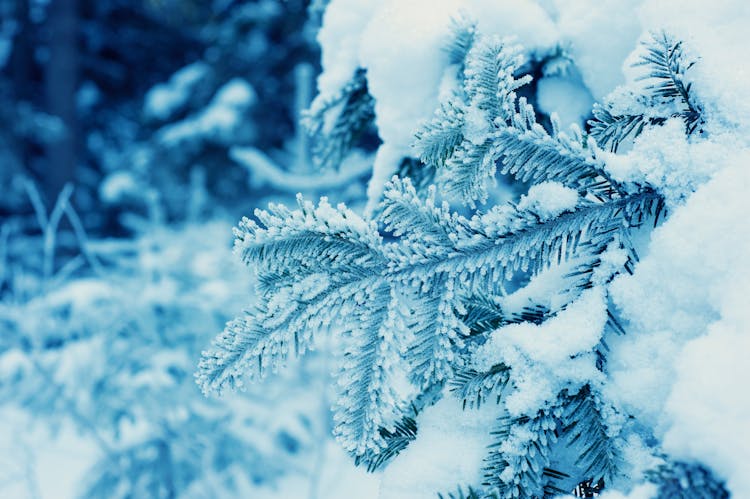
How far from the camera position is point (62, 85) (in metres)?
6.46

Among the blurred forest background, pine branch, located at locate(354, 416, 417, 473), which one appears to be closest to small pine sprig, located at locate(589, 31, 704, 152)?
pine branch, located at locate(354, 416, 417, 473)

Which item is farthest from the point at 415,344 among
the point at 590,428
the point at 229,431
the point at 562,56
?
the point at 229,431

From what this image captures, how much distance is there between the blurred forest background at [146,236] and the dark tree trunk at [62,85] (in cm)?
2

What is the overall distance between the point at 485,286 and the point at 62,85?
704 cm

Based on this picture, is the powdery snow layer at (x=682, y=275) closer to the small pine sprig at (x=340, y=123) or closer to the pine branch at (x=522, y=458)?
the pine branch at (x=522, y=458)

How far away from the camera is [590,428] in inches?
28.7

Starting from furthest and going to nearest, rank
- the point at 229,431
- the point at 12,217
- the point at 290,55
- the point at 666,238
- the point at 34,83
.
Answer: the point at 34,83, the point at 12,217, the point at 290,55, the point at 229,431, the point at 666,238

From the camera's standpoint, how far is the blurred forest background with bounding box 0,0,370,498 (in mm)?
3605

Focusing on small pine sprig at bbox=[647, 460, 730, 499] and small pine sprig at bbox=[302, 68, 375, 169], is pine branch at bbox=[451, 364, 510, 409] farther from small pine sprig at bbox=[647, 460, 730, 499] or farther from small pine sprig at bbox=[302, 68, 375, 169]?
small pine sprig at bbox=[302, 68, 375, 169]

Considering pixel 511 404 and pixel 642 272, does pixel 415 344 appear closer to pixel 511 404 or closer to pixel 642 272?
pixel 511 404

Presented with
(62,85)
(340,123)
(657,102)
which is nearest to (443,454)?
(657,102)

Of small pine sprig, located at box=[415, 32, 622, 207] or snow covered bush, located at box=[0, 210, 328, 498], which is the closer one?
small pine sprig, located at box=[415, 32, 622, 207]

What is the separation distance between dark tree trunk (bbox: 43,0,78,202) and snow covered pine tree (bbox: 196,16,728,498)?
658cm

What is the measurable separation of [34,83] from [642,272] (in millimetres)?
8487
